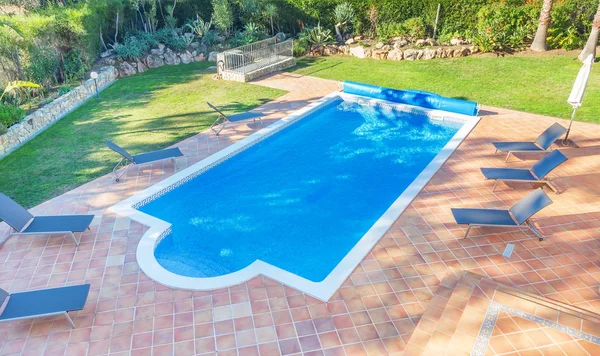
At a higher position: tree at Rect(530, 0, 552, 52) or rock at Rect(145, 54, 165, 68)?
tree at Rect(530, 0, 552, 52)

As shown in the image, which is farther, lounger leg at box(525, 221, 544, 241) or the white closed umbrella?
the white closed umbrella

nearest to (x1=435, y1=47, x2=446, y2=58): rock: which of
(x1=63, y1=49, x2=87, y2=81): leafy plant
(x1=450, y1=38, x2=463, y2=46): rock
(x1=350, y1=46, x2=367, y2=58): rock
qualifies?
(x1=450, y1=38, x2=463, y2=46): rock

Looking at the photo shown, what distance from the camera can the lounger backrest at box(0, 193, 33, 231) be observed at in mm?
8133

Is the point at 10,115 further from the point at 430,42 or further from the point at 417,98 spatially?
the point at 430,42

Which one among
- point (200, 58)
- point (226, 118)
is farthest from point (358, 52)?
point (226, 118)

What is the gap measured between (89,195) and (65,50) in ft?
36.5

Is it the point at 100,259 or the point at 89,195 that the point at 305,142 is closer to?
the point at 89,195

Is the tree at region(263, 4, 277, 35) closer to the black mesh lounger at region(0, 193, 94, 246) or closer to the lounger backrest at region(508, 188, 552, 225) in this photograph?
the black mesh lounger at region(0, 193, 94, 246)

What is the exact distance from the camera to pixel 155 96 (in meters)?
17.1

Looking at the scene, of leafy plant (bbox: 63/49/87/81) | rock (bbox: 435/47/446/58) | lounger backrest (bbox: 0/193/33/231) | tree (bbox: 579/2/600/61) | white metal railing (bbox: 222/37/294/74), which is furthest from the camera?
rock (bbox: 435/47/446/58)

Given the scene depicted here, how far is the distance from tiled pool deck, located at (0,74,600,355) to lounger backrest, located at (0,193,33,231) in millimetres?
459

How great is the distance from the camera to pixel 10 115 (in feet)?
42.4

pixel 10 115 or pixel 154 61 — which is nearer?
pixel 10 115

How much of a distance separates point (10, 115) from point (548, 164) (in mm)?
15146
